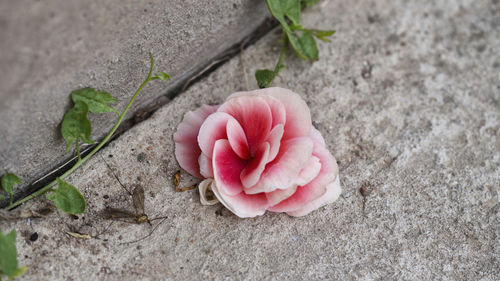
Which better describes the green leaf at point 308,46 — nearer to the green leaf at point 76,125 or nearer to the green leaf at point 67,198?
the green leaf at point 76,125

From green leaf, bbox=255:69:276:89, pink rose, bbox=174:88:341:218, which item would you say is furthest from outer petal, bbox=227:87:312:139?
green leaf, bbox=255:69:276:89

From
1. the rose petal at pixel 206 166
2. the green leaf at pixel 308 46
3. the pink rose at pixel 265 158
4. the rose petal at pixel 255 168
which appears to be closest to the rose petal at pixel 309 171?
the pink rose at pixel 265 158

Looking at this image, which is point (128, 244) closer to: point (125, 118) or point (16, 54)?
point (125, 118)

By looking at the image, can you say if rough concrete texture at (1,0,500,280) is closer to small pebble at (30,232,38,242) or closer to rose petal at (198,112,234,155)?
small pebble at (30,232,38,242)

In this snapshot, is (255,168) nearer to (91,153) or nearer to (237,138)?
(237,138)

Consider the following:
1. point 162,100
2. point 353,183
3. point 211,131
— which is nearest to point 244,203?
point 211,131
